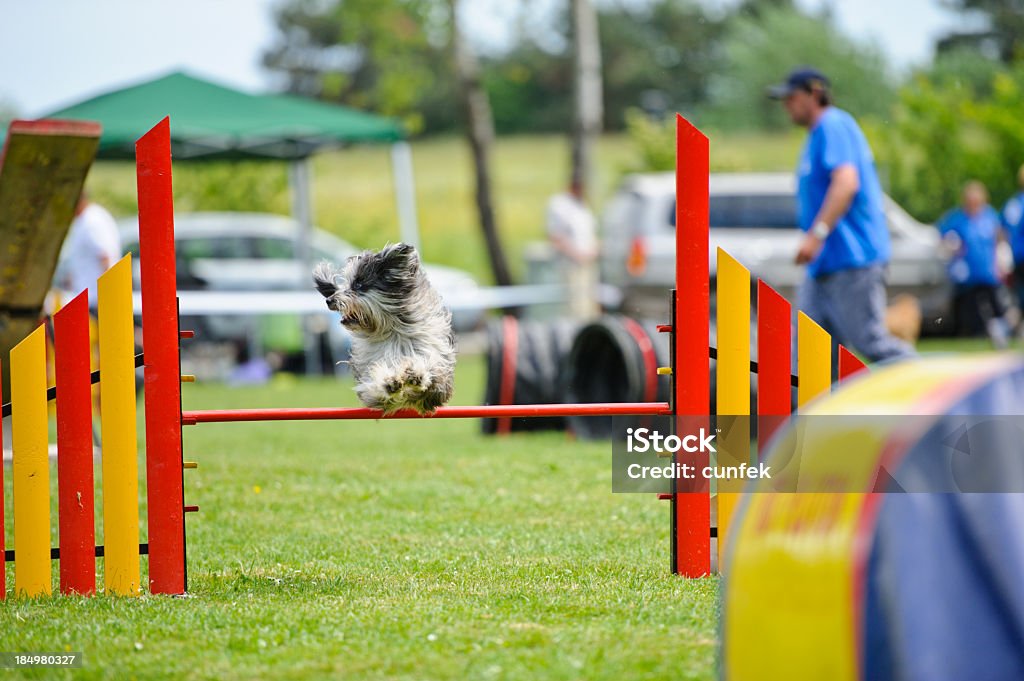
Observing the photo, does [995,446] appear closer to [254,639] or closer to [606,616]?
[606,616]

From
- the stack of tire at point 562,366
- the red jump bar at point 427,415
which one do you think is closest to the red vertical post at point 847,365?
the red jump bar at point 427,415

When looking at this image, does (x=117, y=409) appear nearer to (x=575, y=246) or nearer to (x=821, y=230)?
(x=821, y=230)

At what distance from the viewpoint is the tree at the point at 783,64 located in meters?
33.5

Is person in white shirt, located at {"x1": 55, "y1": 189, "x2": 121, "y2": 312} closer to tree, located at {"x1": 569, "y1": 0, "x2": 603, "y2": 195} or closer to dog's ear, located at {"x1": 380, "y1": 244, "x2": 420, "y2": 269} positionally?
dog's ear, located at {"x1": 380, "y1": 244, "x2": 420, "y2": 269}

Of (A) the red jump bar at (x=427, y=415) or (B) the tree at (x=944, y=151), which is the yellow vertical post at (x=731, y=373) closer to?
(A) the red jump bar at (x=427, y=415)

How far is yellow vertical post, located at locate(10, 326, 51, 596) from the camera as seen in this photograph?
13.0ft

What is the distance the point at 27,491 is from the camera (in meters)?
3.97

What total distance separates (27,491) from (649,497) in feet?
10.2

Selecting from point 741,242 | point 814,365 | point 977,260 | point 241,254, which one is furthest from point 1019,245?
point 241,254

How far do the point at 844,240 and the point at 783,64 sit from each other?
105 feet

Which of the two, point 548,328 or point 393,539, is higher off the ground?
point 548,328

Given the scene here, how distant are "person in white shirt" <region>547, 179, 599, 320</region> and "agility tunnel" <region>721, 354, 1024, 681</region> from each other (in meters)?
11.1

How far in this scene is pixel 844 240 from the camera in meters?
6.04

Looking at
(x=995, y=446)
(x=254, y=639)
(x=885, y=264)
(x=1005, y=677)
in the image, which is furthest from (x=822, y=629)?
(x=885, y=264)
